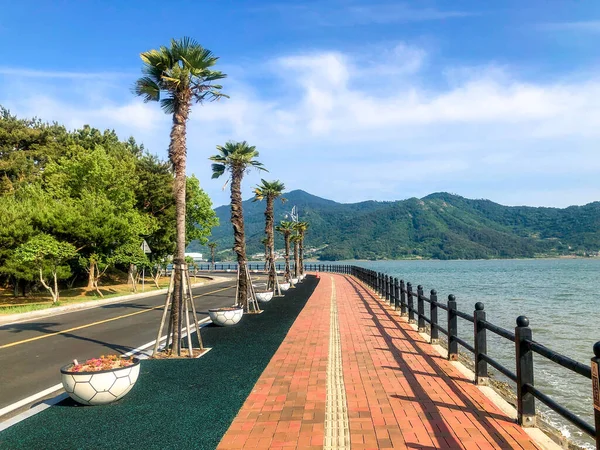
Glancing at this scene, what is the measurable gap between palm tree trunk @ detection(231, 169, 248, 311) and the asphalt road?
1565mm

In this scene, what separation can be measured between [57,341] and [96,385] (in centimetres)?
640

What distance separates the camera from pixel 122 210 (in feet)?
103

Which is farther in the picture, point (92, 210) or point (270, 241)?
point (92, 210)

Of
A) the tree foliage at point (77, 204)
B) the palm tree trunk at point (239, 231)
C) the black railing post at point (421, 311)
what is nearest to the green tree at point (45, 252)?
the tree foliage at point (77, 204)

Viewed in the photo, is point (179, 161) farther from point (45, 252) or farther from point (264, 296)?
point (45, 252)

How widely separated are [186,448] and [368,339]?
6.53 m

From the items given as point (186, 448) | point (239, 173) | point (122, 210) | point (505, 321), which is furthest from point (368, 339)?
point (122, 210)

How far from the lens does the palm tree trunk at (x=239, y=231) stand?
54.4 ft

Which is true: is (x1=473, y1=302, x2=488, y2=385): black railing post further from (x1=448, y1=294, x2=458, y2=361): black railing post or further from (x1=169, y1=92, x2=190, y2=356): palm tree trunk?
(x1=169, y1=92, x2=190, y2=356): palm tree trunk

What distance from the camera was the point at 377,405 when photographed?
5762mm

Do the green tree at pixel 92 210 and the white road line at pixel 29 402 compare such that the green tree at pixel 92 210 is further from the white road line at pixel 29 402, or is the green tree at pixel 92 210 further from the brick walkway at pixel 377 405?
the white road line at pixel 29 402

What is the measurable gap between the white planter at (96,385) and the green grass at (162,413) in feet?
0.41

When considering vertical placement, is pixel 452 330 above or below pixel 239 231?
below

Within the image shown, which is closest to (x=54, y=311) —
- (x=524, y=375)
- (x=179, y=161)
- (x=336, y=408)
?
(x=179, y=161)
